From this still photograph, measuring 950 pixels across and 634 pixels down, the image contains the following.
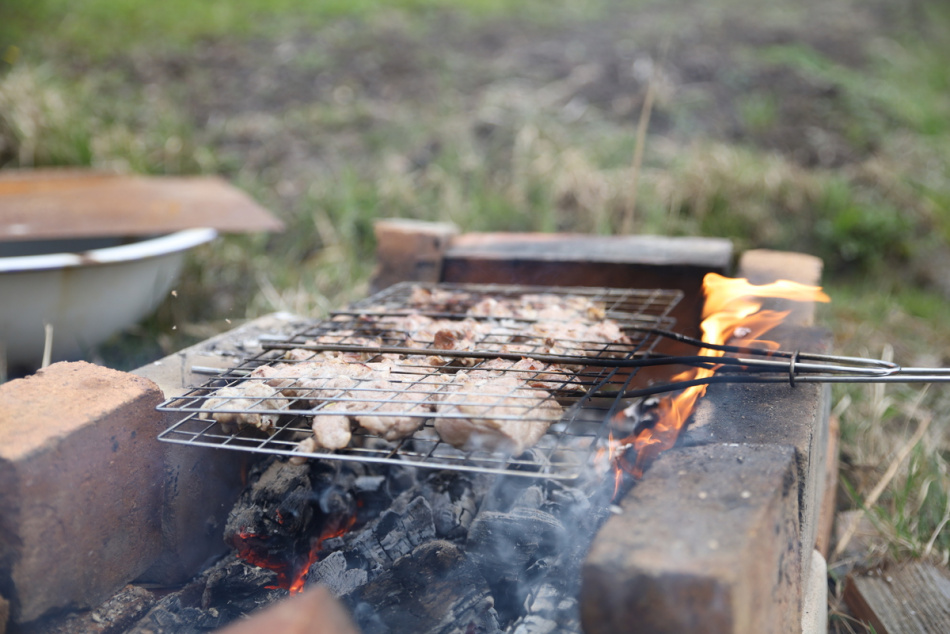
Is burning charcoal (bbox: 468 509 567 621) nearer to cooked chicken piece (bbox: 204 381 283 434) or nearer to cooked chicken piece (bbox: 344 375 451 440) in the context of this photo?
cooked chicken piece (bbox: 344 375 451 440)

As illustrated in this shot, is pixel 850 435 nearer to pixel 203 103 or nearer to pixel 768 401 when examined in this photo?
pixel 768 401

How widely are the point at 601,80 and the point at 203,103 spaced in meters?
4.50

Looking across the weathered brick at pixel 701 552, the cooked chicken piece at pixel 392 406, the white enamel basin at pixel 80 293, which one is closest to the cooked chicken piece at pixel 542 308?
the cooked chicken piece at pixel 392 406

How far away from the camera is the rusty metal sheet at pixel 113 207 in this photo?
345 cm

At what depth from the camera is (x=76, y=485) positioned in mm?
1574

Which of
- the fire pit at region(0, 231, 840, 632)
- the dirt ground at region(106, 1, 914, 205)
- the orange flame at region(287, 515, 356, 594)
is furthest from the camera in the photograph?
the dirt ground at region(106, 1, 914, 205)

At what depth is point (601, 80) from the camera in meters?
7.74

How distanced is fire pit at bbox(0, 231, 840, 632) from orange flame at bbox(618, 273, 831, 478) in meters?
0.08

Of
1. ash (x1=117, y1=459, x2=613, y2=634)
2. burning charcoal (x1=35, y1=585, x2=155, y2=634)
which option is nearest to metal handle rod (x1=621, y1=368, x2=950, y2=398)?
ash (x1=117, y1=459, x2=613, y2=634)

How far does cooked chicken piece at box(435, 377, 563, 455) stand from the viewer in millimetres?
1590

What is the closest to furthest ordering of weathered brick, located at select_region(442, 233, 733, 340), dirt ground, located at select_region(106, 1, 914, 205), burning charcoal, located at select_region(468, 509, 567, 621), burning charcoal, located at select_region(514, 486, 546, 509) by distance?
1. burning charcoal, located at select_region(468, 509, 567, 621)
2. burning charcoal, located at select_region(514, 486, 546, 509)
3. weathered brick, located at select_region(442, 233, 733, 340)
4. dirt ground, located at select_region(106, 1, 914, 205)

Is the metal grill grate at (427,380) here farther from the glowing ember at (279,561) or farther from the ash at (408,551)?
the glowing ember at (279,561)

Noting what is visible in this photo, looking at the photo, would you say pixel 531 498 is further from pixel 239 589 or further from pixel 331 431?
pixel 239 589

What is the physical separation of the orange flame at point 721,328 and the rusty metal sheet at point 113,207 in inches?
95.7
